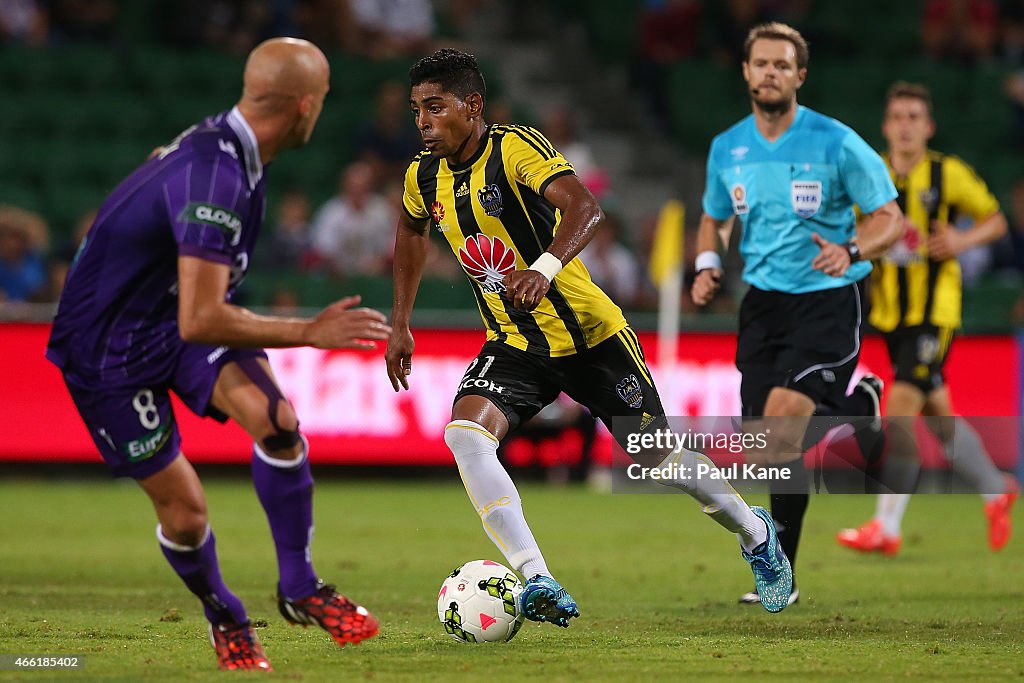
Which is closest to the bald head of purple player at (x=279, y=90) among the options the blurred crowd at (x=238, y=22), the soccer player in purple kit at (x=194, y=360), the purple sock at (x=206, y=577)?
the soccer player in purple kit at (x=194, y=360)

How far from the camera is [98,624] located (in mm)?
6562

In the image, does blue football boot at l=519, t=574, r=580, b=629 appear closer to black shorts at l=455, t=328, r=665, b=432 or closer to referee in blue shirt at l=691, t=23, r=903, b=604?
black shorts at l=455, t=328, r=665, b=432

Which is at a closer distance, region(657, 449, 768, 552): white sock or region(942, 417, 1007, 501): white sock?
region(657, 449, 768, 552): white sock

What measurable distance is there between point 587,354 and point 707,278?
4.56ft

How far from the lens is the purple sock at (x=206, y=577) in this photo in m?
5.48

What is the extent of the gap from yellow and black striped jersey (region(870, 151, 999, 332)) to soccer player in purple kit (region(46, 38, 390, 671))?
18.9 feet

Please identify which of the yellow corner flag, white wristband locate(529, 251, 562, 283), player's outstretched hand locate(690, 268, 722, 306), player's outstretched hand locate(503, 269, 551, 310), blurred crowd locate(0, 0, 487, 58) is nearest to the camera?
player's outstretched hand locate(503, 269, 551, 310)

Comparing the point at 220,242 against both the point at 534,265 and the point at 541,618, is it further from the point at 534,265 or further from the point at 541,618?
the point at 541,618

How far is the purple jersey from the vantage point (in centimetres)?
527

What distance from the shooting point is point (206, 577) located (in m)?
5.49

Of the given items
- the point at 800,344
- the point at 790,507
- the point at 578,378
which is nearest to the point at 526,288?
the point at 578,378

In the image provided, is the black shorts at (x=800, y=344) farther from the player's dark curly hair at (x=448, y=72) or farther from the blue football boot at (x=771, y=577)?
the player's dark curly hair at (x=448, y=72)

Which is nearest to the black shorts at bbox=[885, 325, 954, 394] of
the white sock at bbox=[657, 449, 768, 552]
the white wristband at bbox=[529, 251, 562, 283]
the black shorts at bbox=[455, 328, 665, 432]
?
the white sock at bbox=[657, 449, 768, 552]

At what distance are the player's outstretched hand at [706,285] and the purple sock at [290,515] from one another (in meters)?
2.91
